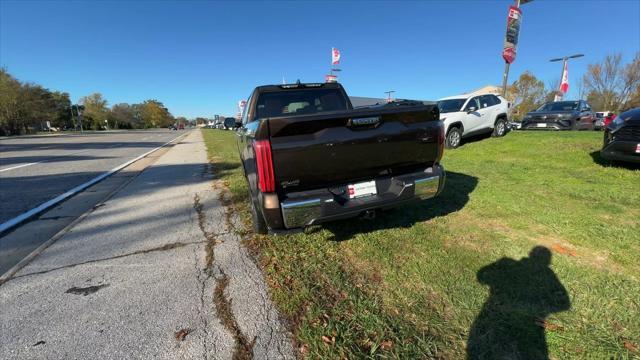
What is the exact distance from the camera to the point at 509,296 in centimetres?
230

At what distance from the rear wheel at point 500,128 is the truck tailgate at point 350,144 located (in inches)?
346

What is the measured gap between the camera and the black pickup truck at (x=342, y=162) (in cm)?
253

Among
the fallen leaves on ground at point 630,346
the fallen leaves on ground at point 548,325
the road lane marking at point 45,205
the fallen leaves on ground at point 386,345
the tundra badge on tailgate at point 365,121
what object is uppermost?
the tundra badge on tailgate at point 365,121

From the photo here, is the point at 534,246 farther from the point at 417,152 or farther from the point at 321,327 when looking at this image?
the point at 321,327

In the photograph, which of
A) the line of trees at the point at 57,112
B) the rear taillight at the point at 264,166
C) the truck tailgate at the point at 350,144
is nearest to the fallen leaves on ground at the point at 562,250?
the truck tailgate at the point at 350,144

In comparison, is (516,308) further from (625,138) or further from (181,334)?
(625,138)

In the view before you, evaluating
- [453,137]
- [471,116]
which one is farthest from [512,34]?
[453,137]

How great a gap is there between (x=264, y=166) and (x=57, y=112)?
88.3 metres

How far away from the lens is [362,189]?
291 cm

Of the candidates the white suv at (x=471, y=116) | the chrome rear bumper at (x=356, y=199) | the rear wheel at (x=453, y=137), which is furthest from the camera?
the rear wheel at (x=453, y=137)

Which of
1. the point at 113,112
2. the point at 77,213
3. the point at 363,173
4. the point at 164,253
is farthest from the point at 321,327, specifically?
the point at 113,112

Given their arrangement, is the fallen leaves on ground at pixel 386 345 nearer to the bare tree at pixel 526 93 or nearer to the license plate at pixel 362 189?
the license plate at pixel 362 189

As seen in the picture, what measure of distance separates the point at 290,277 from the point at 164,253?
5.63 feet

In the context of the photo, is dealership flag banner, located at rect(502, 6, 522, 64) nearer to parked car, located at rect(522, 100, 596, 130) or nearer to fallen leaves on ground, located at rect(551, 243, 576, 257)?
parked car, located at rect(522, 100, 596, 130)
